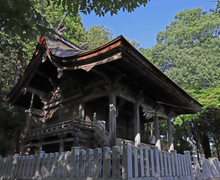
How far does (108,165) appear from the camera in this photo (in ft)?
17.3

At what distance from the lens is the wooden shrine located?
8719 millimetres

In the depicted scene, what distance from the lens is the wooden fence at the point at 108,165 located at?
5.07 m

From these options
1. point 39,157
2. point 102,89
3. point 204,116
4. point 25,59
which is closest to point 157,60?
point 204,116

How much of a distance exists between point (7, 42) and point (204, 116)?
76.5 feet

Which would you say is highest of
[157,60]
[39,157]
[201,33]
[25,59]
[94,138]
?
[201,33]

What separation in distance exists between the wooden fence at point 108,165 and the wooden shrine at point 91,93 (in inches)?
88.4

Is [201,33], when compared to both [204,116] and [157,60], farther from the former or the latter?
[204,116]

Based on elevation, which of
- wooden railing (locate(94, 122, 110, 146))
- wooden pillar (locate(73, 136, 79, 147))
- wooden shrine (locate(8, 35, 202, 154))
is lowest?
wooden pillar (locate(73, 136, 79, 147))

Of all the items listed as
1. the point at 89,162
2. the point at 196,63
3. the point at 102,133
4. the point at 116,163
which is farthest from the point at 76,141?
the point at 196,63

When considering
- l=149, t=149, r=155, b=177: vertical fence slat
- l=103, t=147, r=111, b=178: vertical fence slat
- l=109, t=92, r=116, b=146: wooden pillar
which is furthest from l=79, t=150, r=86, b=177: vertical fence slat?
l=109, t=92, r=116, b=146: wooden pillar

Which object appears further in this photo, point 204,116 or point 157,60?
point 157,60

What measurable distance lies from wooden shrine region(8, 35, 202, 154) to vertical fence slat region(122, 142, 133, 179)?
3680mm

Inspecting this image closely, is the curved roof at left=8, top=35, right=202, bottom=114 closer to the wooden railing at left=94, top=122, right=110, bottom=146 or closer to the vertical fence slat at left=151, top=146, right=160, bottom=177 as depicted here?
the wooden railing at left=94, top=122, right=110, bottom=146

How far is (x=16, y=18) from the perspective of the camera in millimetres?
4746
